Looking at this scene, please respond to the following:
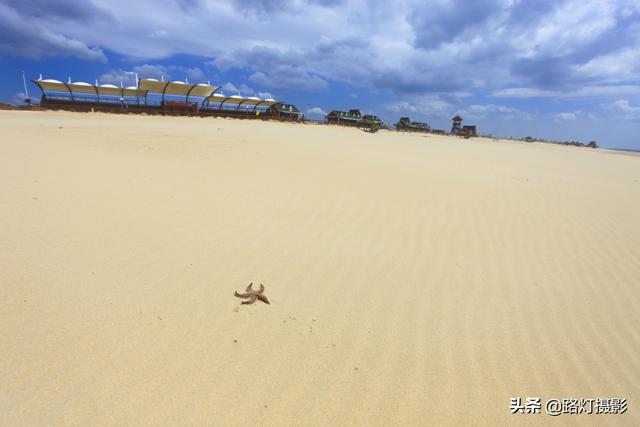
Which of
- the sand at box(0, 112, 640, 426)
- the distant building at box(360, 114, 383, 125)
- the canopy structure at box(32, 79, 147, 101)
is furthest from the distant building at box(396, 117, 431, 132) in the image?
the sand at box(0, 112, 640, 426)

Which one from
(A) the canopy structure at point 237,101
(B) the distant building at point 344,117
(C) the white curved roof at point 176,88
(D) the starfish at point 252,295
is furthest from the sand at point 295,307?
(B) the distant building at point 344,117

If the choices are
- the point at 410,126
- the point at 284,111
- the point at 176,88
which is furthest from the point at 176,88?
the point at 410,126

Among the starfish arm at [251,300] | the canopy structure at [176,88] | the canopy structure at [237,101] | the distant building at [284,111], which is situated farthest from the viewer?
the distant building at [284,111]

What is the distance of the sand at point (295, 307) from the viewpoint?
7.10 feet

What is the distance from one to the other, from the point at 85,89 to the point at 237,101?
14.4m

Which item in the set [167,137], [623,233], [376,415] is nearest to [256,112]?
[167,137]

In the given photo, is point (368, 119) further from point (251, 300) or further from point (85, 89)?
point (251, 300)

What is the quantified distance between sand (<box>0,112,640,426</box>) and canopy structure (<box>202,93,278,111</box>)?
3334 cm

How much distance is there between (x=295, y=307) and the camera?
121 inches

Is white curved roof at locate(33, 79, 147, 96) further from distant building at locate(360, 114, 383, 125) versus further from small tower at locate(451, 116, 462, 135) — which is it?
small tower at locate(451, 116, 462, 135)

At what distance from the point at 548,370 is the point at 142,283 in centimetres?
352

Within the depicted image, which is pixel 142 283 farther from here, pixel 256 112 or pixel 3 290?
pixel 256 112

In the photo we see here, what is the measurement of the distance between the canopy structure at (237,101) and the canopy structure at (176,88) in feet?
3.95

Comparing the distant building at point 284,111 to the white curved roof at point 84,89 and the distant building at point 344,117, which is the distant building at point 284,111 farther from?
the white curved roof at point 84,89
